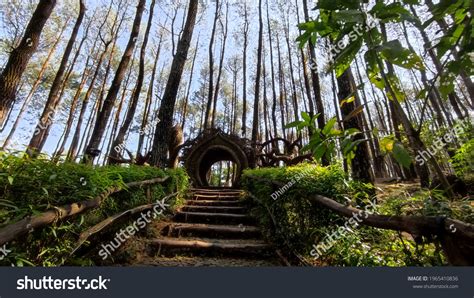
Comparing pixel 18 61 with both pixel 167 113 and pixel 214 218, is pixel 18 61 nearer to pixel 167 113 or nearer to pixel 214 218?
pixel 167 113

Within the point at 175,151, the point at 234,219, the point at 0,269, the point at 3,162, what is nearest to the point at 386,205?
the point at 0,269

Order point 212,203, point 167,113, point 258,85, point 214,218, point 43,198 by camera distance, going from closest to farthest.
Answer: point 43,198, point 214,218, point 167,113, point 212,203, point 258,85

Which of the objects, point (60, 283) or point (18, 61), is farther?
point (18, 61)

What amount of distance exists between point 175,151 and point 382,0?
10137 mm

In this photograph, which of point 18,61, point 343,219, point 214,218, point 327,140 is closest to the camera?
point 327,140

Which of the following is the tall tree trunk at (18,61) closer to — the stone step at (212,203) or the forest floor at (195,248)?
the forest floor at (195,248)

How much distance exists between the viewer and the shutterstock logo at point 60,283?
151 cm

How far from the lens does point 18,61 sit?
3.99 metres

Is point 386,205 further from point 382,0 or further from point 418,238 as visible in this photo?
point 382,0

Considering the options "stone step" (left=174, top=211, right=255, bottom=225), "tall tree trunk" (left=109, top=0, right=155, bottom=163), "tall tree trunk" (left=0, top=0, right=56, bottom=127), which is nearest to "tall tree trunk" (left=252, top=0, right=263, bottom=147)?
"tall tree trunk" (left=109, top=0, right=155, bottom=163)

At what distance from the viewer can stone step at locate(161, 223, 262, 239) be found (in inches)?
185

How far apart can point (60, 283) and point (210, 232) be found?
3.36 m

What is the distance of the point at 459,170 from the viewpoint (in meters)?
4.92

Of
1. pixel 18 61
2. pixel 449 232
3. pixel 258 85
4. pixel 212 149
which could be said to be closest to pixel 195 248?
pixel 449 232
